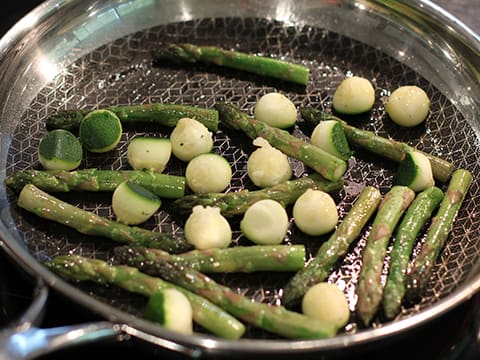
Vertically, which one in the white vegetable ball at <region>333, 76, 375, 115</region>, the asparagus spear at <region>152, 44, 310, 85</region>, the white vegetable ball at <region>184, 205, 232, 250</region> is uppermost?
the asparagus spear at <region>152, 44, 310, 85</region>

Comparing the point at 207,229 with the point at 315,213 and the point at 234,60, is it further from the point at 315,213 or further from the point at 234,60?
the point at 234,60

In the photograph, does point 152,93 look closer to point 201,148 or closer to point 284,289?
point 201,148

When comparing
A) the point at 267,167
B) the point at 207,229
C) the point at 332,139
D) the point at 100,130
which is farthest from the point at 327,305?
the point at 100,130

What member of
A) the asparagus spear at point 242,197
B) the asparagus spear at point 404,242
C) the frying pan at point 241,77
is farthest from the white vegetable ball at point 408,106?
the asparagus spear at point 242,197

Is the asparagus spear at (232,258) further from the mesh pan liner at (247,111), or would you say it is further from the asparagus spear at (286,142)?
the asparagus spear at (286,142)

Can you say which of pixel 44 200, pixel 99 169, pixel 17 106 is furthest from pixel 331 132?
pixel 17 106

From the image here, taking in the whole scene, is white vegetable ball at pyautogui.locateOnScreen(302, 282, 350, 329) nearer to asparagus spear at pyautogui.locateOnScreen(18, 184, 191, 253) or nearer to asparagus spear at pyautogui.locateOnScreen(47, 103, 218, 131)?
asparagus spear at pyautogui.locateOnScreen(18, 184, 191, 253)

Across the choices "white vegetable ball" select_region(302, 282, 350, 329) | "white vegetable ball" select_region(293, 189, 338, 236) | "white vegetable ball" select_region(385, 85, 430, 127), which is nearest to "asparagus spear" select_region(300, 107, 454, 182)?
"white vegetable ball" select_region(385, 85, 430, 127)
